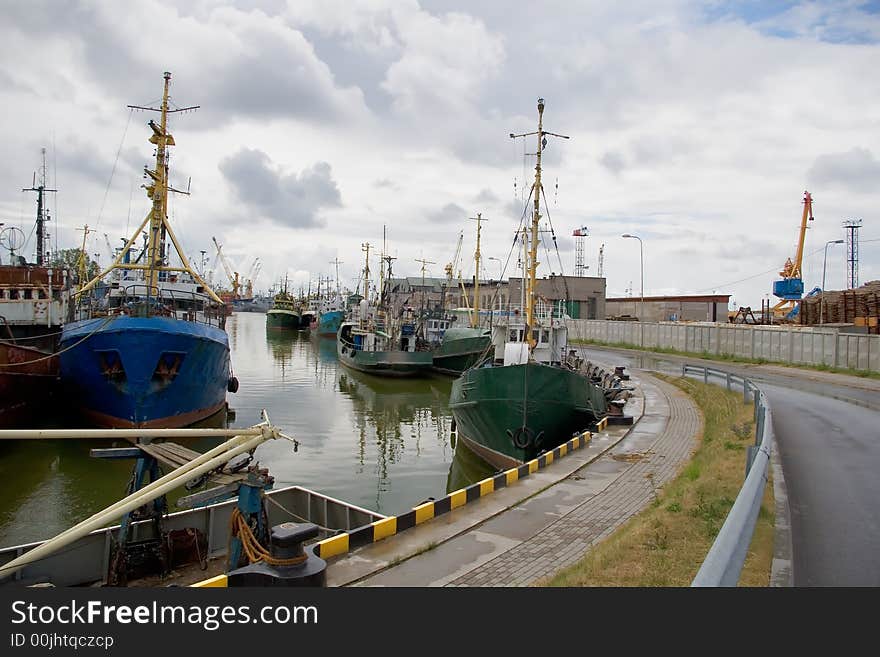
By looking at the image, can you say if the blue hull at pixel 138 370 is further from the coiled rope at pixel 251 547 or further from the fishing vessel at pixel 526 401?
the coiled rope at pixel 251 547

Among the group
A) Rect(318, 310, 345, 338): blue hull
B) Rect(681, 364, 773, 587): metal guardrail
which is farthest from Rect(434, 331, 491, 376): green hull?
Rect(318, 310, 345, 338): blue hull

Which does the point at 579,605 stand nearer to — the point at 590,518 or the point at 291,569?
the point at 291,569

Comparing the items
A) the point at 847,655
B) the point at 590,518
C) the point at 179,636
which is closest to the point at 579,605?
the point at 847,655

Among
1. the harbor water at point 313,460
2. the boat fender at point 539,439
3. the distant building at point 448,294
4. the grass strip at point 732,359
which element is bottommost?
the harbor water at point 313,460

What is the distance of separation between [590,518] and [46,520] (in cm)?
1293

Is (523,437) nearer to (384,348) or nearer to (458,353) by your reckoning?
(458,353)

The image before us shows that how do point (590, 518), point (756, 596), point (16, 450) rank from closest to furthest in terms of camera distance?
point (756, 596), point (590, 518), point (16, 450)

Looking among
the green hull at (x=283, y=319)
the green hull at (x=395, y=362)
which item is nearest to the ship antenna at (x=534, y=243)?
the green hull at (x=395, y=362)

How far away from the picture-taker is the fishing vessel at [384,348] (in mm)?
43250

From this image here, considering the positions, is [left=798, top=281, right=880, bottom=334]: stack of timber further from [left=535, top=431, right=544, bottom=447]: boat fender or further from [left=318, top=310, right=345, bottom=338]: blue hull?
[left=318, top=310, right=345, bottom=338]: blue hull

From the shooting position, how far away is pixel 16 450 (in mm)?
19969

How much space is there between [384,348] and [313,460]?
2674cm

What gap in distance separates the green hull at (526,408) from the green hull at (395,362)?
24591 millimetres

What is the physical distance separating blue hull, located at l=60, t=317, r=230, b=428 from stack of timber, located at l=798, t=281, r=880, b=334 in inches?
1483
